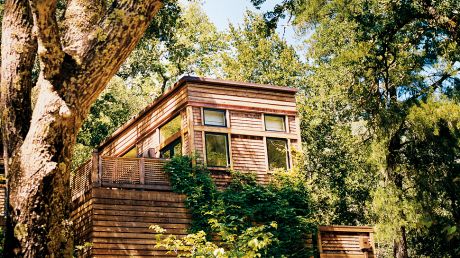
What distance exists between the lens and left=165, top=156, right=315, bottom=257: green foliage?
1467cm

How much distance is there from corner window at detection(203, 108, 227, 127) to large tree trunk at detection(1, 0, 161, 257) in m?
11.4

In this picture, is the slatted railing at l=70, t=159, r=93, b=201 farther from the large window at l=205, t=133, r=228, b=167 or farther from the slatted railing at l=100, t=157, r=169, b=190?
the large window at l=205, t=133, r=228, b=167

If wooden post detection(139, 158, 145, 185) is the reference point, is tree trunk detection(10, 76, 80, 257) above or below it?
below

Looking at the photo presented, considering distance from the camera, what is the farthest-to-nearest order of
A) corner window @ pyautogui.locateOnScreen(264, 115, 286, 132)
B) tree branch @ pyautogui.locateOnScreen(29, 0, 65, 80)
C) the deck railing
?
corner window @ pyautogui.locateOnScreen(264, 115, 286, 132) → the deck railing → tree branch @ pyautogui.locateOnScreen(29, 0, 65, 80)

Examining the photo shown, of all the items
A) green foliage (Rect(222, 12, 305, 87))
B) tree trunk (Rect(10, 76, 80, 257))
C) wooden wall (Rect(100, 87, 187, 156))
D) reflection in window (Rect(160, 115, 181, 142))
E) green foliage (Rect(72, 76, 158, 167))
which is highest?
green foliage (Rect(222, 12, 305, 87))

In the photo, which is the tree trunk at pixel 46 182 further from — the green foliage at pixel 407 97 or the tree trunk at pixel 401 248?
the tree trunk at pixel 401 248

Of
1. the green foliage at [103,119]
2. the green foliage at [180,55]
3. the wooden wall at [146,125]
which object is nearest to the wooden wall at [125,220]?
the wooden wall at [146,125]

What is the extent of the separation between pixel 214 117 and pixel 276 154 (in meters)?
2.10

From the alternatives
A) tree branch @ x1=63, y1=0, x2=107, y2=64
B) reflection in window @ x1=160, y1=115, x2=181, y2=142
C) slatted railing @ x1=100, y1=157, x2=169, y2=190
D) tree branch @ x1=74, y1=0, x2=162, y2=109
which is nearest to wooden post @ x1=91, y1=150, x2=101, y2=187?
slatted railing @ x1=100, y1=157, x2=169, y2=190

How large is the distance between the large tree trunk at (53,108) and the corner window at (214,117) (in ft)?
37.5

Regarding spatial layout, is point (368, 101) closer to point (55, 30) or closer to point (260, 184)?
point (260, 184)

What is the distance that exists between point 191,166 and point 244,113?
2488mm

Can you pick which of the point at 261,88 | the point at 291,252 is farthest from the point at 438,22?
the point at 291,252

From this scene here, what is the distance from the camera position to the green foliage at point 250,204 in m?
14.7
